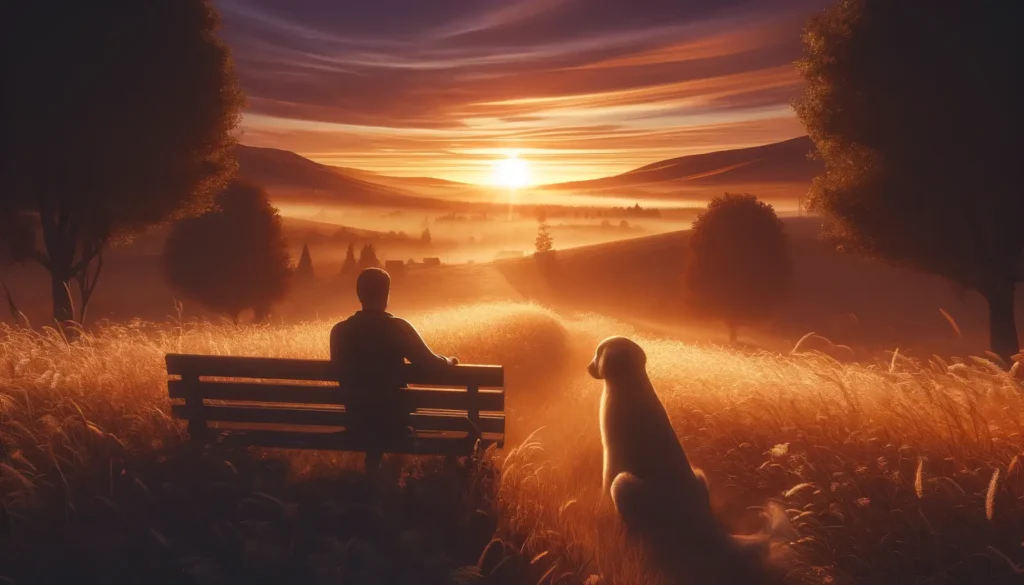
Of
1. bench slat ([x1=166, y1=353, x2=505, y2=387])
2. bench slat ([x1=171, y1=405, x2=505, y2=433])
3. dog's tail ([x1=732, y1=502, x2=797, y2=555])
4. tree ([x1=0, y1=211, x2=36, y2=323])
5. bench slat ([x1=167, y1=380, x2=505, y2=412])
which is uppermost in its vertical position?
tree ([x1=0, y1=211, x2=36, y2=323])

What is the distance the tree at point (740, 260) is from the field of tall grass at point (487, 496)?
25.1m

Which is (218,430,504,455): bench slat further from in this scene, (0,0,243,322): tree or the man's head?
(0,0,243,322): tree

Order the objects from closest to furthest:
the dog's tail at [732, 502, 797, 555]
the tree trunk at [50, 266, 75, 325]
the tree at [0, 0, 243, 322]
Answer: the dog's tail at [732, 502, 797, 555] < the tree at [0, 0, 243, 322] < the tree trunk at [50, 266, 75, 325]

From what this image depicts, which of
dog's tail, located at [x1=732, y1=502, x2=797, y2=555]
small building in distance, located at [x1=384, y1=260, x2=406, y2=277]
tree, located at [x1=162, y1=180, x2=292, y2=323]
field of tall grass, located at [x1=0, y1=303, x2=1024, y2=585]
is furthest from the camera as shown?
small building in distance, located at [x1=384, y1=260, x2=406, y2=277]

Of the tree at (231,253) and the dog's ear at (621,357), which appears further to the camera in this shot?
the tree at (231,253)

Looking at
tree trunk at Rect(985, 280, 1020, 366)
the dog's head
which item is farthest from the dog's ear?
tree trunk at Rect(985, 280, 1020, 366)

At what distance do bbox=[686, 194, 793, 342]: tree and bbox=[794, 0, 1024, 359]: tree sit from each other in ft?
66.5

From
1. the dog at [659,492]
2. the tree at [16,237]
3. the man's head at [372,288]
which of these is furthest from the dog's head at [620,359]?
the tree at [16,237]

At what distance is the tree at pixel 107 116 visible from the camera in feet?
38.2

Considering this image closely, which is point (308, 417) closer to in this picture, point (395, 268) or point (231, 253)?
point (231, 253)

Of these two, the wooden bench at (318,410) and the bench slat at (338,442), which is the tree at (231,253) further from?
the bench slat at (338,442)

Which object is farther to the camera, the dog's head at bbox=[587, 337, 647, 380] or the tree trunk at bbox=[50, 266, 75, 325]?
the tree trunk at bbox=[50, 266, 75, 325]

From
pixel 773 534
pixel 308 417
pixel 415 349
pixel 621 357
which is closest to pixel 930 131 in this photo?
pixel 621 357

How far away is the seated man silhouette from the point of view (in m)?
6.14
